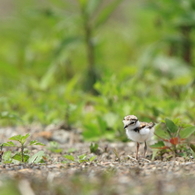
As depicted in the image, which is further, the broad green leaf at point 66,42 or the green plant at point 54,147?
the broad green leaf at point 66,42

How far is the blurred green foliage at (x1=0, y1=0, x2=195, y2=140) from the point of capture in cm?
515

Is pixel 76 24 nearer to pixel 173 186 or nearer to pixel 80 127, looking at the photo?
pixel 80 127

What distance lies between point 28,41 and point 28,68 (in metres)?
1.58

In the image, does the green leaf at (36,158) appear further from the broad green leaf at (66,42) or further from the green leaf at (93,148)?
the broad green leaf at (66,42)

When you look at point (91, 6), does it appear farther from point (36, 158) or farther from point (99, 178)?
point (99, 178)

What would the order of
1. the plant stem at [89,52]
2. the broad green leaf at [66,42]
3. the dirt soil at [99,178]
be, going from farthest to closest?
the plant stem at [89,52] < the broad green leaf at [66,42] < the dirt soil at [99,178]

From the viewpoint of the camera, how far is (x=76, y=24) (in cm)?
707

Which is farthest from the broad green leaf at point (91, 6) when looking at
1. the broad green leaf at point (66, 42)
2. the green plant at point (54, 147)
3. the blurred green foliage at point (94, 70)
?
the green plant at point (54, 147)

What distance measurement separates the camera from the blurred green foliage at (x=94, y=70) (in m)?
5.15

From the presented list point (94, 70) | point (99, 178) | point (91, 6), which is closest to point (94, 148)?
point (99, 178)

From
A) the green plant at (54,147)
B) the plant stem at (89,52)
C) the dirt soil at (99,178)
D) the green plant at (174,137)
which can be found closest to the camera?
the dirt soil at (99,178)

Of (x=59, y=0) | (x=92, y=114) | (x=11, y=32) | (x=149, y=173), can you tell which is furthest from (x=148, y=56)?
(x=149, y=173)

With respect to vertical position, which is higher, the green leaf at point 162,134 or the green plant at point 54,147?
the green leaf at point 162,134

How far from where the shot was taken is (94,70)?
7.12 meters
